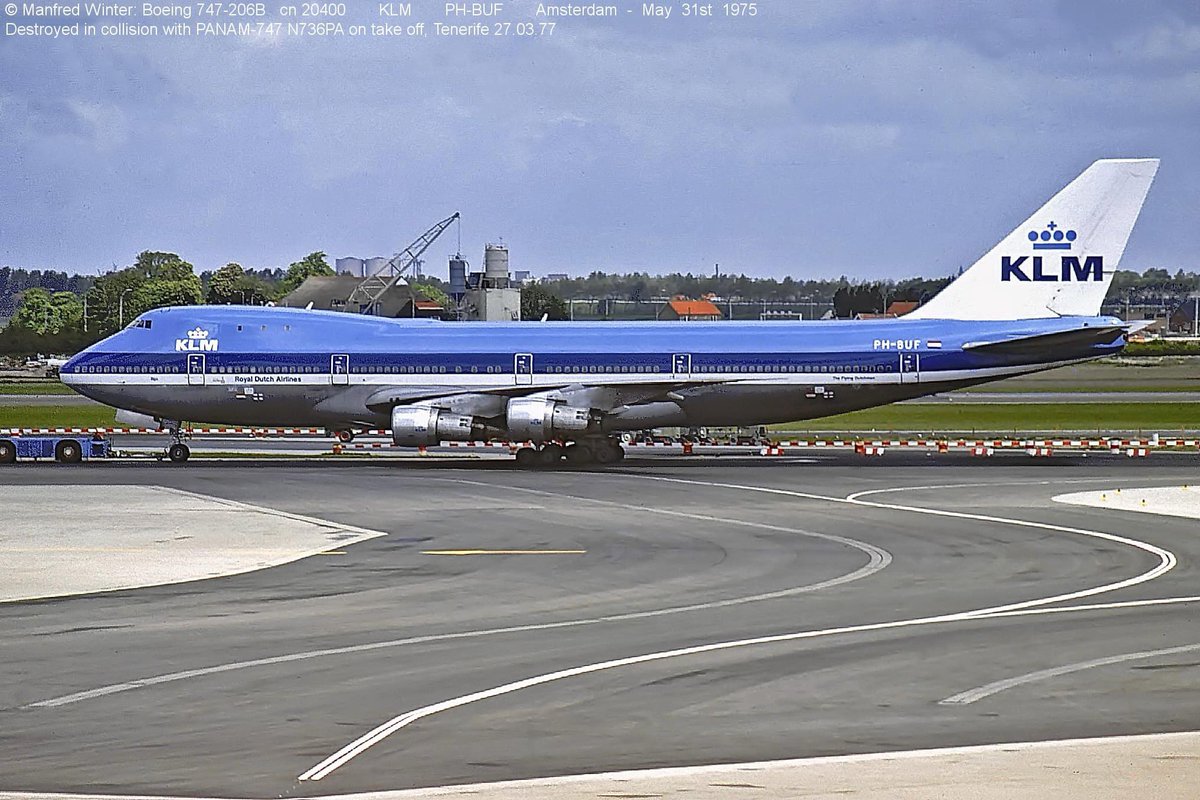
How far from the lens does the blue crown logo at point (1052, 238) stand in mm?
49438

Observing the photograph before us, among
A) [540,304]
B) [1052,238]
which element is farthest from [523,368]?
[540,304]

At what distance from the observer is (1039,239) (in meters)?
49.6

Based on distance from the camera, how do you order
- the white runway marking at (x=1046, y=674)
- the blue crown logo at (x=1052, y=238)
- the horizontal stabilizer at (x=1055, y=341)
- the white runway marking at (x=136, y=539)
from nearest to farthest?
the white runway marking at (x=1046, y=674) < the white runway marking at (x=136, y=539) < the horizontal stabilizer at (x=1055, y=341) < the blue crown logo at (x=1052, y=238)

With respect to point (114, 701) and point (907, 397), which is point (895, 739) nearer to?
point (114, 701)

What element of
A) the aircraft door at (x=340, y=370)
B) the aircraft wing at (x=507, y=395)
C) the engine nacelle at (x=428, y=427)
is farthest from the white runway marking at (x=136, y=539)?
the aircraft wing at (x=507, y=395)

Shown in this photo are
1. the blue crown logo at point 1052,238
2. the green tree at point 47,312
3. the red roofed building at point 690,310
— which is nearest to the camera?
the blue crown logo at point 1052,238

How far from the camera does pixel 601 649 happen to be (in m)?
18.6

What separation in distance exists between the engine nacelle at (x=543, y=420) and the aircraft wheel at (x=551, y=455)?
1.62 m

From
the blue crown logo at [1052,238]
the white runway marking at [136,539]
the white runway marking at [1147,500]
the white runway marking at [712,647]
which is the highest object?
the blue crown logo at [1052,238]

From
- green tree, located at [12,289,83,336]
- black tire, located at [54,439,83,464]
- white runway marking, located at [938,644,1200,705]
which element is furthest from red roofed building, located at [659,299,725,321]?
green tree, located at [12,289,83,336]

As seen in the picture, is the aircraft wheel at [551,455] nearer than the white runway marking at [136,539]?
No

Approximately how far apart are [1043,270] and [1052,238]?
3.61 feet

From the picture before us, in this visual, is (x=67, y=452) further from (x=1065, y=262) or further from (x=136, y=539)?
(x=1065, y=262)

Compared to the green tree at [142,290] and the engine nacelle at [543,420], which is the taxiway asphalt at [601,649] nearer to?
the engine nacelle at [543,420]
